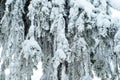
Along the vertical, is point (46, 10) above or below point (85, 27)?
above

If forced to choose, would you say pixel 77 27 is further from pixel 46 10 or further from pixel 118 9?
pixel 118 9

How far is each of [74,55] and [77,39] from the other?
0.23 meters

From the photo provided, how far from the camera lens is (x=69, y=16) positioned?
3797 mm

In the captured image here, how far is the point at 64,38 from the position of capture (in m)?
3.71

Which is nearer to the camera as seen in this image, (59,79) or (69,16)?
(69,16)

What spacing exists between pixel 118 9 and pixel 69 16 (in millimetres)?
813

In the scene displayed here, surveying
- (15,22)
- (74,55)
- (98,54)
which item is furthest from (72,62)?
(15,22)

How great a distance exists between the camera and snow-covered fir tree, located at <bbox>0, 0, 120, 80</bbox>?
3699 millimetres

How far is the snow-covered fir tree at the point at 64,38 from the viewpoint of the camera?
3699 mm

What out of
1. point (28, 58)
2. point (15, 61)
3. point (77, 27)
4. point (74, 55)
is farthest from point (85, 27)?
point (15, 61)

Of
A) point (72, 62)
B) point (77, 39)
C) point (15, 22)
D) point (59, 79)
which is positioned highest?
point (15, 22)

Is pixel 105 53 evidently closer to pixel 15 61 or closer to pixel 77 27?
pixel 77 27

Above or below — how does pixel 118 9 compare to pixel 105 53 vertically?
above

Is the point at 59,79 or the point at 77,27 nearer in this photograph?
the point at 77,27
